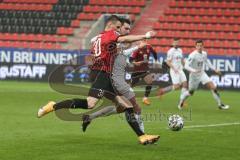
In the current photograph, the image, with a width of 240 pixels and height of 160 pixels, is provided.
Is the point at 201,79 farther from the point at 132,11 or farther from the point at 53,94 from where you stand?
the point at 132,11

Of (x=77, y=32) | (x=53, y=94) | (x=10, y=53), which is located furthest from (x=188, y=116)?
(x=77, y=32)

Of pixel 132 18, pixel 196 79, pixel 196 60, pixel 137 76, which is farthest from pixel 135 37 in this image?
pixel 132 18

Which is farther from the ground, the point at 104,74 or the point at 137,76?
the point at 104,74

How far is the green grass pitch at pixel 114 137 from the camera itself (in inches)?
411

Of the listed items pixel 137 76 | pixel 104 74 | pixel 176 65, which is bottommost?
pixel 137 76

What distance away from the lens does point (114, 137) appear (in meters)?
12.9

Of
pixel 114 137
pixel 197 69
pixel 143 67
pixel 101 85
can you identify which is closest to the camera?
pixel 101 85

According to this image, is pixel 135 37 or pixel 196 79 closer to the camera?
pixel 135 37

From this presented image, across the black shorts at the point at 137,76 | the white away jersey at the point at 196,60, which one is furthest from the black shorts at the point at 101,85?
the black shorts at the point at 137,76

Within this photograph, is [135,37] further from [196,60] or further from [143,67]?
[143,67]

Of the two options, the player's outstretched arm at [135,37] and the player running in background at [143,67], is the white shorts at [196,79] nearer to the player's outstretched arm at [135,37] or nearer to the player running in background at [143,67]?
the player running in background at [143,67]

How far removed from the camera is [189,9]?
39.7 m

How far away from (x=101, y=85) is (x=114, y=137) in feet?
4.90

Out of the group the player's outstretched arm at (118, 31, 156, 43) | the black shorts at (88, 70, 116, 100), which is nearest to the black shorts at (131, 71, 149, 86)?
the black shorts at (88, 70, 116, 100)
